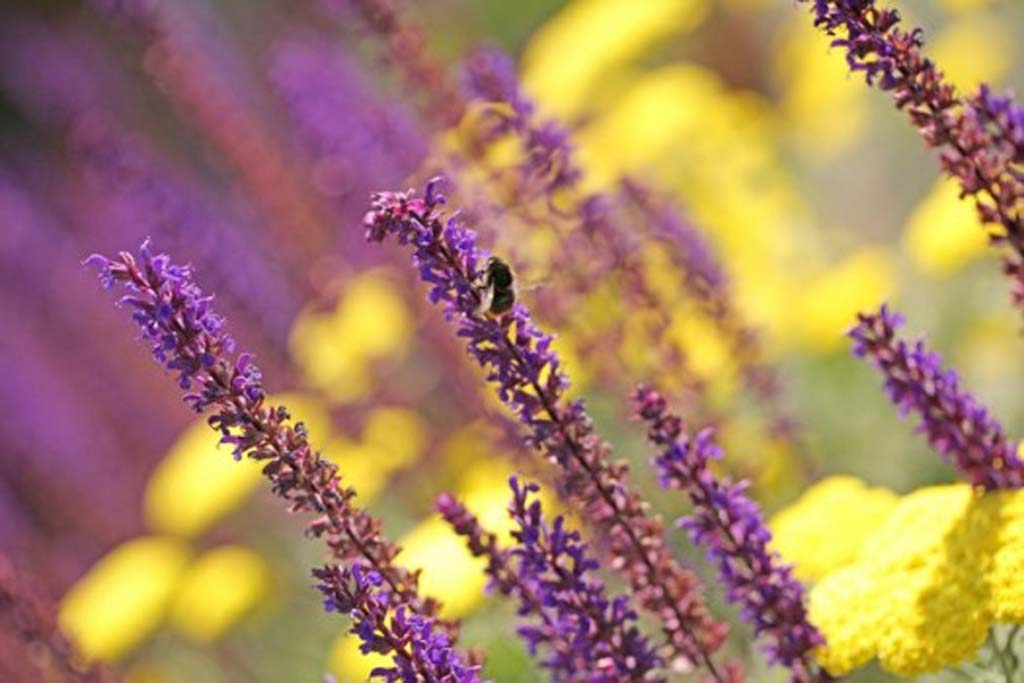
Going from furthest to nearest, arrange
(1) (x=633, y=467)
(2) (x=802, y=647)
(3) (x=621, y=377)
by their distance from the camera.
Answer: (1) (x=633, y=467), (3) (x=621, y=377), (2) (x=802, y=647)

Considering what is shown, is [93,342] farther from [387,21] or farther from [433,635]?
[433,635]

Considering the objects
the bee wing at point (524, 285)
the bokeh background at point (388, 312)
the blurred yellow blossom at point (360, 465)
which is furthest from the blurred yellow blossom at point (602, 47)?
the bee wing at point (524, 285)

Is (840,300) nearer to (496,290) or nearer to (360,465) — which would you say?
(360,465)

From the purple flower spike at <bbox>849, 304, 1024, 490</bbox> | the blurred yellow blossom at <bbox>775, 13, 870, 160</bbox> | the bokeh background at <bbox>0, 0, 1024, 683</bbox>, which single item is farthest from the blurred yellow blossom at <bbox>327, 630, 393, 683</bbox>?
the blurred yellow blossom at <bbox>775, 13, 870, 160</bbox>

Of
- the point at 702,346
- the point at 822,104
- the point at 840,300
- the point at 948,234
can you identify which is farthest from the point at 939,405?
the point at 822,104

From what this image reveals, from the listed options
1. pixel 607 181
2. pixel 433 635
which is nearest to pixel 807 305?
pixel 607 181

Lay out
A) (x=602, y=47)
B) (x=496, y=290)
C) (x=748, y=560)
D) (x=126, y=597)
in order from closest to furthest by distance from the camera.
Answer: (x=496, y=290), (x=748, y=560), (x=126, y=597), (x=602, y=47)

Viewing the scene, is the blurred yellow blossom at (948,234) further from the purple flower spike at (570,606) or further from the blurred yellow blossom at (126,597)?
the blurred yellow blossom at (126,597)
